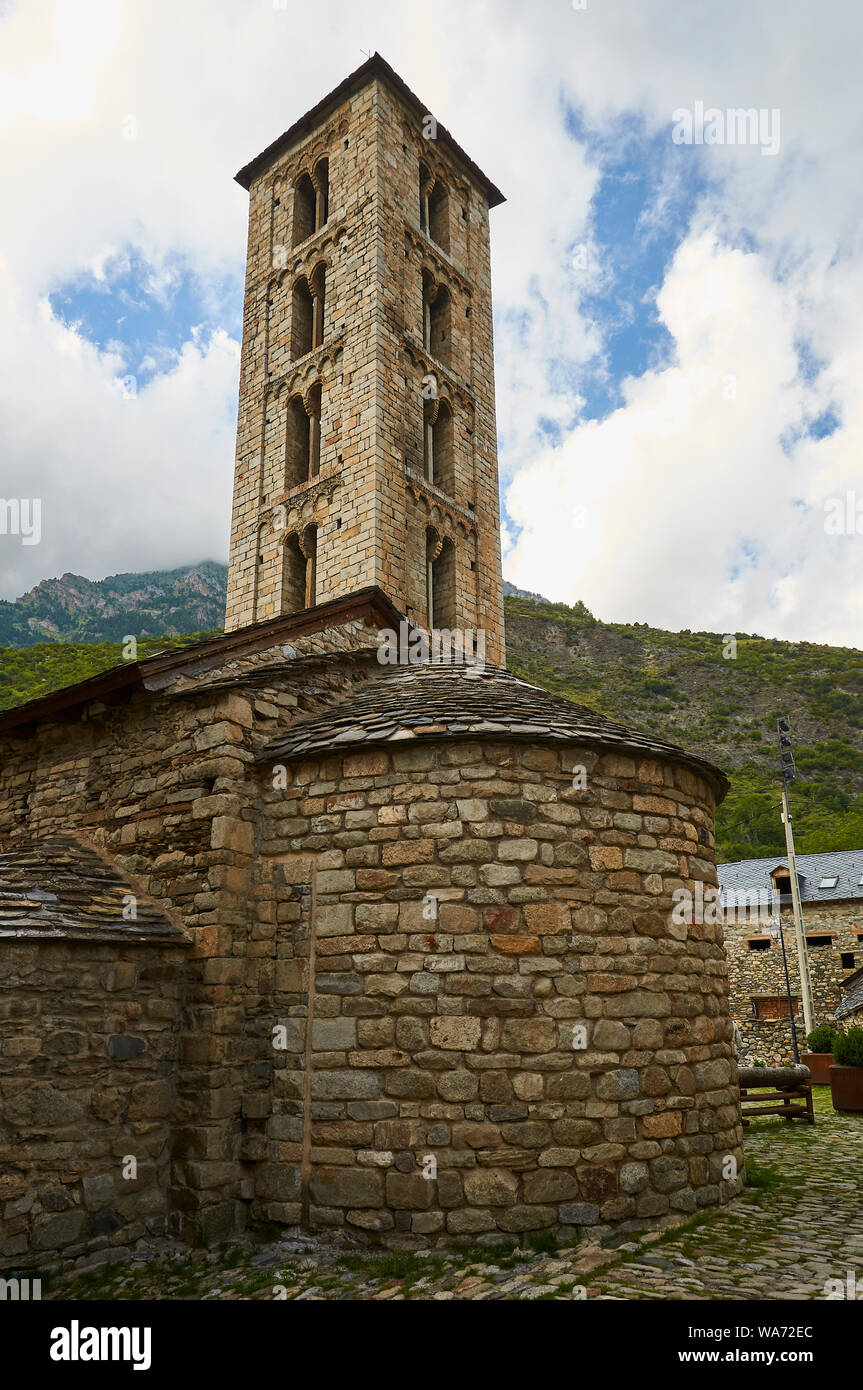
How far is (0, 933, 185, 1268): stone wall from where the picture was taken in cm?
544

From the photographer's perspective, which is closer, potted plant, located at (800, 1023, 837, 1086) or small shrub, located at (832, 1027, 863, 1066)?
small shrub, located at (832, 1027, 863, 1066)

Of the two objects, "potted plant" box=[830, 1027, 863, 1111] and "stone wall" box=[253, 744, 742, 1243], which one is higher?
"stone wall" box=[253, 744, 742, 1243]

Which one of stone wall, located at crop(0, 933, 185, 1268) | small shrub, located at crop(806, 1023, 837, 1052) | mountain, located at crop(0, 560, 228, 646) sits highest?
mountain, located at crop(0, 560, 228, 646)

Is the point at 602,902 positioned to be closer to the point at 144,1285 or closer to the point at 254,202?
the point at 144,1285

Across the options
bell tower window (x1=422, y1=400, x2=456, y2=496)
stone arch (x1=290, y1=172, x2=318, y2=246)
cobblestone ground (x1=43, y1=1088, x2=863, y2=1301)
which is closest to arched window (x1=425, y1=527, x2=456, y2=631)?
bell tower window (x1=422, y1=400, x2=456, y2=496)

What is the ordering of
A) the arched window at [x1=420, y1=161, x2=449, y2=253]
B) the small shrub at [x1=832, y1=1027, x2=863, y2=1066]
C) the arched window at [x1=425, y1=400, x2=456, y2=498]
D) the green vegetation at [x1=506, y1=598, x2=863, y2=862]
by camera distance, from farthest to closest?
the green vegetation at [x1=506, y1=598, x2=863, y2=862], the arched window at [x1=420, y1=161, x2=449, y2=253], the arched window at [x1=425, y1=400, x2=456, y2=498], the small shrub at [x1=832, y1=1027, x2=863, y2=1066]

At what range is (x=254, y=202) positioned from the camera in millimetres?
20078

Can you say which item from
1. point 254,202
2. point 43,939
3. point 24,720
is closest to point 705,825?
point 43,939

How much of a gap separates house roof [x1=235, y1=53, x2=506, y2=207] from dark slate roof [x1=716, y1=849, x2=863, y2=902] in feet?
65.8

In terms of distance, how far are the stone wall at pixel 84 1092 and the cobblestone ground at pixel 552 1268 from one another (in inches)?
12.0

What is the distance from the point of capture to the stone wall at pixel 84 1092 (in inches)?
214

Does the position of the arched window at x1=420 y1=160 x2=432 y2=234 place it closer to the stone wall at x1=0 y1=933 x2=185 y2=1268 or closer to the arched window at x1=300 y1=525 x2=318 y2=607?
the arched window at x1=300 y1=525 x2=318 y2=607
